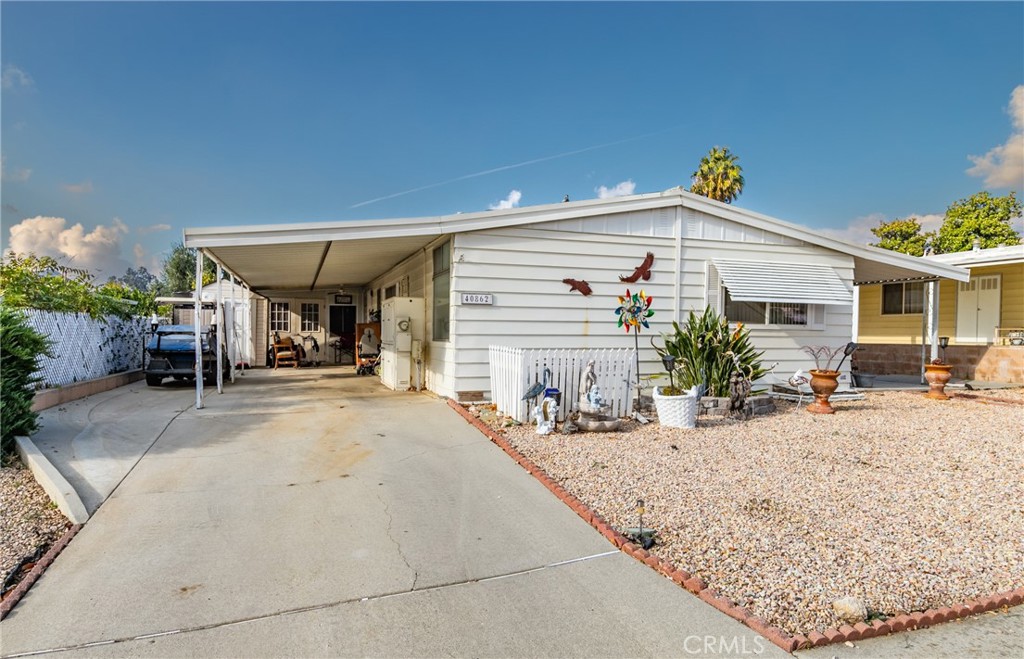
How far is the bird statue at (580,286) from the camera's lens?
9.02 meters

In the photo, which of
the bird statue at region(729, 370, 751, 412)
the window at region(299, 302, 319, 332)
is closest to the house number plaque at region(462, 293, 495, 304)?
the bird statue at region(729, 370, 751, 412)

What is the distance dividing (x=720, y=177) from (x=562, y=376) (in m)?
22.4

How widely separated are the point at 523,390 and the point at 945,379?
7.98m

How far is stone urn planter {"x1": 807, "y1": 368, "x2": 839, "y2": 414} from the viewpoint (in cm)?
797

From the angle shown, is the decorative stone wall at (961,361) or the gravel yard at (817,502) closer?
the gravel yard at (817,502)

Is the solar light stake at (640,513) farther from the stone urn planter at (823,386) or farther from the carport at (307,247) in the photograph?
the carport at (307,247)

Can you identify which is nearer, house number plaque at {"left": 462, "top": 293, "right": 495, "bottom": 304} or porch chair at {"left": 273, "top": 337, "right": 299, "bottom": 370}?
house number plaque at {"left": 462, "top": 293, "right": 495, "bottom": 304}

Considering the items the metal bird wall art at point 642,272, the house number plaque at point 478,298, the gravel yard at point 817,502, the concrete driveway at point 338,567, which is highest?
the metal bird wall art at point 642,272

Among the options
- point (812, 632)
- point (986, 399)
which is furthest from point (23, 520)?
point (986, 399)

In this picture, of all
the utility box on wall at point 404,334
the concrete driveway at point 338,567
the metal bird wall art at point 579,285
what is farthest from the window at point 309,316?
the concrete driveway at point 338,567

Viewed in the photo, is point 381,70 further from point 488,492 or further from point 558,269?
point 488,492

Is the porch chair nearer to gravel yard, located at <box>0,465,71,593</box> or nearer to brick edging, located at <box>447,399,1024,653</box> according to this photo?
gravel yard, located at <box>0,465,71,593</box>

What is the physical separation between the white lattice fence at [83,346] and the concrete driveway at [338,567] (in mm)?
3567

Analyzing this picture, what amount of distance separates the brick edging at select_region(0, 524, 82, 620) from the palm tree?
2625cm
